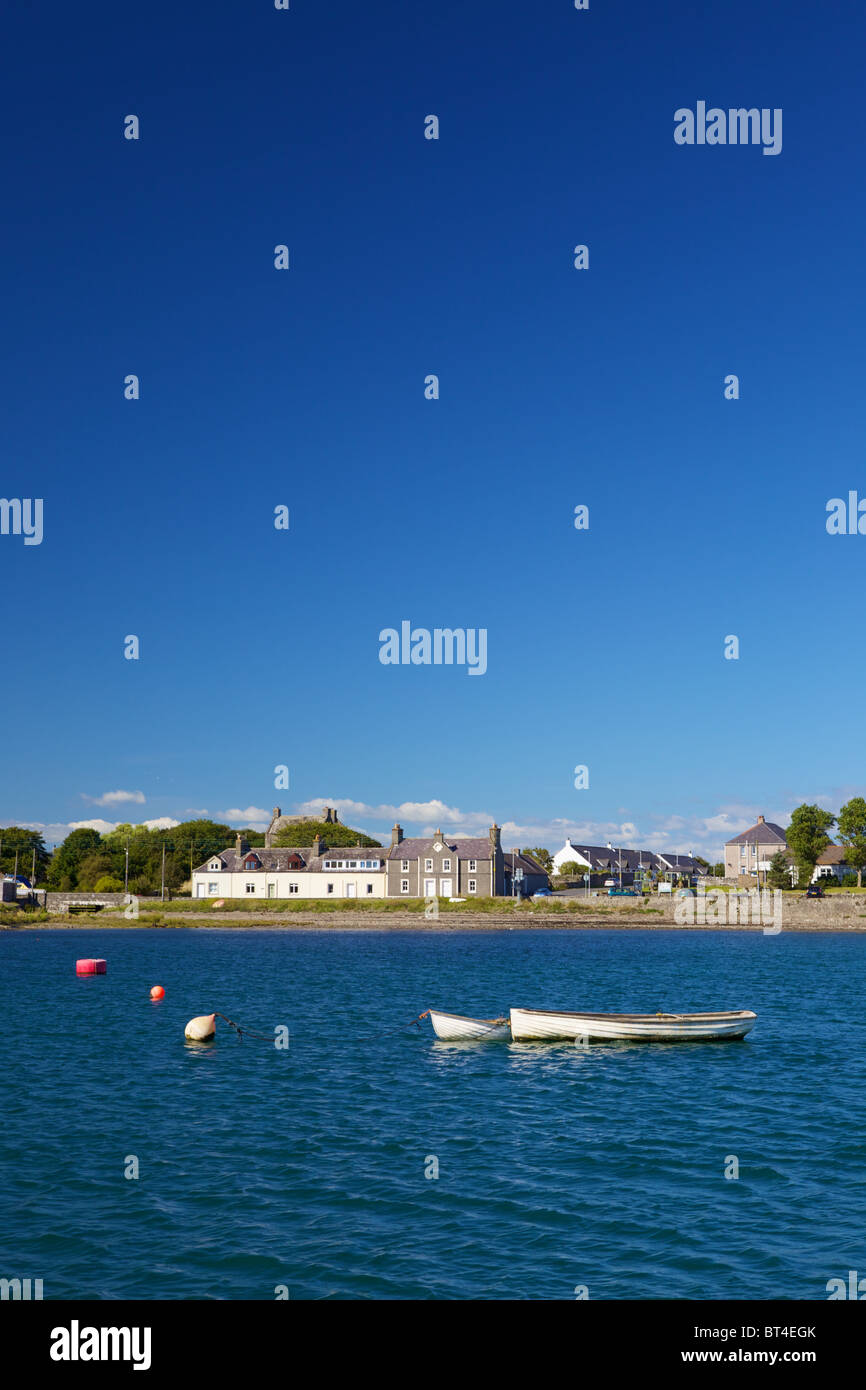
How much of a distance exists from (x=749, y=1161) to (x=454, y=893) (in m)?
132

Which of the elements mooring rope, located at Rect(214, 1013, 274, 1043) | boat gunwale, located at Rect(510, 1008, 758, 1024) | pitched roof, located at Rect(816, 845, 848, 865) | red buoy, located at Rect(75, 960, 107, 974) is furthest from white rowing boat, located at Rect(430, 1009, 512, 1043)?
pitched roof, located at Rect(816, 845, 848, 865)

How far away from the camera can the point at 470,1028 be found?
150 ft

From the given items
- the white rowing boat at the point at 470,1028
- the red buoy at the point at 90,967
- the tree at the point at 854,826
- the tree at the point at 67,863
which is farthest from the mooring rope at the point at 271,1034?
the tree at the point at 67,863

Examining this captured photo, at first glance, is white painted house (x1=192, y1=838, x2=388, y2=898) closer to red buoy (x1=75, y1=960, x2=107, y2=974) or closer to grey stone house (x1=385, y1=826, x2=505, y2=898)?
grey stone house (x1=385, y1=826, x2=505, y2=898)

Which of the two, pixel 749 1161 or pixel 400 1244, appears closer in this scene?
pixel 400 1244

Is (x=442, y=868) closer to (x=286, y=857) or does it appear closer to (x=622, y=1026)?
(x=286, y=857)

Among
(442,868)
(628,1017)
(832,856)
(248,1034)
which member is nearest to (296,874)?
(442,868)

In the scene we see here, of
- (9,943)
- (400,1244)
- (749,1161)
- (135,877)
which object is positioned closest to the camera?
(400,1244)

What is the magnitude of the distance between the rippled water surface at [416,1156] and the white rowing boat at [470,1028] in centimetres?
93

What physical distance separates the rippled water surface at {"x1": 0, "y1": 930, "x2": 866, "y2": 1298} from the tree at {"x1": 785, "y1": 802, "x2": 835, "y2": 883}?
11669cm

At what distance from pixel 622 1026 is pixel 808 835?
138 meters

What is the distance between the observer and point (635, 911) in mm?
149875
